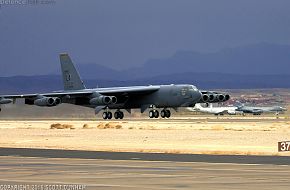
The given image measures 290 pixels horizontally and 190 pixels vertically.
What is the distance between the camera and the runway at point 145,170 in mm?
21312

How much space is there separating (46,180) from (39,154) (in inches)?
494

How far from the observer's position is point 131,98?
315 feet

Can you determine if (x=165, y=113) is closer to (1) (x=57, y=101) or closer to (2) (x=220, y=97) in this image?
(2) (x=220, y=97)

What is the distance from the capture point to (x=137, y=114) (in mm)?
114438

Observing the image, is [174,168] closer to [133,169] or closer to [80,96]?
[133,169]

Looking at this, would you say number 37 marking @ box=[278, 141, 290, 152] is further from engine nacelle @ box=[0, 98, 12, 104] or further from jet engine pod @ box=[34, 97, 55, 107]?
engine nacelle @ box=[0, 98, 12, 104]

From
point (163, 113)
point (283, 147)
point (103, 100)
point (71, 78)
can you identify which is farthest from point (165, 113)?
point (283, 147)

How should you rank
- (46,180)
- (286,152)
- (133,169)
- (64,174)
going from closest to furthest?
(46,180) < (64,174) < (133,169) < (286,152)

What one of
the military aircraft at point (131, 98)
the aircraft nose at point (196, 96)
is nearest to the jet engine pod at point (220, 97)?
the military aircraft at point (131, 98)

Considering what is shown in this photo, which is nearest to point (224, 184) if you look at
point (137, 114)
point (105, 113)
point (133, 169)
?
point (133, 169)

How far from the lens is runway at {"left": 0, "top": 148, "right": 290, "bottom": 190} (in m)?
21.3

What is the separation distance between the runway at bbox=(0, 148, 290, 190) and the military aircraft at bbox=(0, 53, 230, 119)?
5480cm

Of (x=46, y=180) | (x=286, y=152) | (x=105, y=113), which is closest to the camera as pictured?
(x=46, y=180)

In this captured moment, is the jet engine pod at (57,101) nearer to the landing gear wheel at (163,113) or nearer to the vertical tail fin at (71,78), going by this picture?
the landing gear wheel at (163,113)
